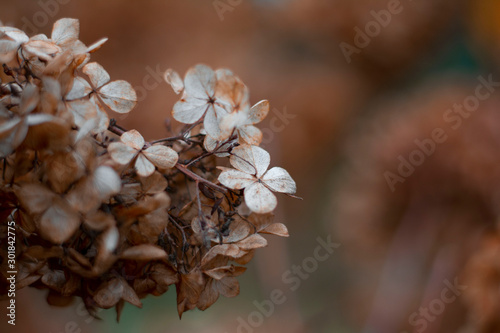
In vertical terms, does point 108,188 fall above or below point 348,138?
above

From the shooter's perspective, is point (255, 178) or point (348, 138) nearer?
point (255, 178)

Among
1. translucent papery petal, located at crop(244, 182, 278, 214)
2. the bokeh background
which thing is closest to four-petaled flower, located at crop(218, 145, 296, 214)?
translucent papery petal, located at crop(244, 182, 278, 214)

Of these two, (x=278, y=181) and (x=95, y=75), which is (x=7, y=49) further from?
(x=278, y=181)

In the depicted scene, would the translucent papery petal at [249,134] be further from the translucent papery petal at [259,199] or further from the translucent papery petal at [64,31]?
the translucent papery petal at [64,31]

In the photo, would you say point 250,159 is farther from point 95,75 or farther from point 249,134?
point 95,75

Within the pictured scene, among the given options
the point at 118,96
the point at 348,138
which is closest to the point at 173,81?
the point at 118,96

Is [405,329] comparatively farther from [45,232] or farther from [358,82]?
[45,232]

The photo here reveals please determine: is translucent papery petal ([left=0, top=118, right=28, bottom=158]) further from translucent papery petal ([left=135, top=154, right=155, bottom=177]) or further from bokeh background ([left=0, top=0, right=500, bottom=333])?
bokeh background ([left=0, top=0, right=500, bottom=333])
